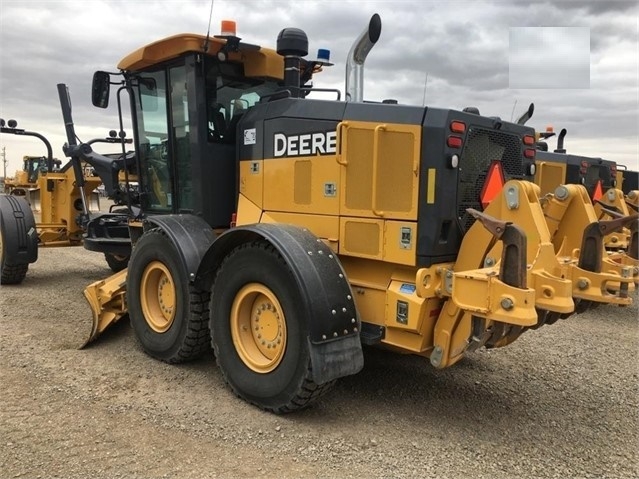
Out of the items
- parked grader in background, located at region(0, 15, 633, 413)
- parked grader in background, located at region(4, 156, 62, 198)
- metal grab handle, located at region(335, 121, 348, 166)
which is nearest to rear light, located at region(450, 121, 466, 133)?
parked grader in background, located at region(0, 15, 633, 413)

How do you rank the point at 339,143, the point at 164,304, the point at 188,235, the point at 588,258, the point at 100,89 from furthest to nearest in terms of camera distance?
the point at 100,89
the point at 164,304
the point at 188,235
the point at 339,143
the point at 588,258

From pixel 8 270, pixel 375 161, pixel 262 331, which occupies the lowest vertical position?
pixel 8 270

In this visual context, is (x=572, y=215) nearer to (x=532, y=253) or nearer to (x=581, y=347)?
(x=532, y=253)

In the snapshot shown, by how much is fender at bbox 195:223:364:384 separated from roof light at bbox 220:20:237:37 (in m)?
1.84

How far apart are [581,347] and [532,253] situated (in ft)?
9.70

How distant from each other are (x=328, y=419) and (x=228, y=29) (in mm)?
3156

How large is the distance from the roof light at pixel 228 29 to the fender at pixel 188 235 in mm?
1545

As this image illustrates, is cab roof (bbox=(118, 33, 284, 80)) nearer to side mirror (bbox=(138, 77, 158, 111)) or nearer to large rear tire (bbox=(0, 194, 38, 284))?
side mirror (bbox=(138, 77, 158, 111))

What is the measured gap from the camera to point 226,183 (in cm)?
511

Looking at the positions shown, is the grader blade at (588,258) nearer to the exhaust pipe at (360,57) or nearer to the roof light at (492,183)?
the roof light at (492,183)

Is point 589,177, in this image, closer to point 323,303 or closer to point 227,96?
point 227,96

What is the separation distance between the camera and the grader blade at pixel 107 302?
5.31m

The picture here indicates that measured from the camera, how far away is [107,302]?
211 inches

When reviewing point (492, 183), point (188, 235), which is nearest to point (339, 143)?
point (492, 183)
